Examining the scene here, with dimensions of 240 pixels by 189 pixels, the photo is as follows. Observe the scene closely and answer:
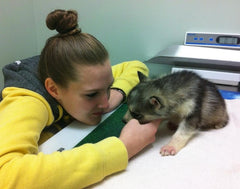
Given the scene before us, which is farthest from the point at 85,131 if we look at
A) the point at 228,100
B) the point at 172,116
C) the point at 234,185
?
the point at 228,100

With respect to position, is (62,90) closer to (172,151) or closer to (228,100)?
(172,151)

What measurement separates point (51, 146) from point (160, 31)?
141 centimetres

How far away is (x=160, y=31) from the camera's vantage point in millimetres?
1981

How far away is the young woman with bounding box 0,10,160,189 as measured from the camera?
71 cm

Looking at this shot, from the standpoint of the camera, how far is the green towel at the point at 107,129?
104 centimetres

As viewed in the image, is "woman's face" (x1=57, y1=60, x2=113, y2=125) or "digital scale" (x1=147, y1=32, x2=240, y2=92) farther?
"digital scale" (x1=147, y1=32, x2=240, y2=92)

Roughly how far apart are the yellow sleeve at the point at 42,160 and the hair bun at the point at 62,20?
1.43 feet

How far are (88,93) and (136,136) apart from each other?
0.31 meters

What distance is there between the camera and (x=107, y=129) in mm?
1139

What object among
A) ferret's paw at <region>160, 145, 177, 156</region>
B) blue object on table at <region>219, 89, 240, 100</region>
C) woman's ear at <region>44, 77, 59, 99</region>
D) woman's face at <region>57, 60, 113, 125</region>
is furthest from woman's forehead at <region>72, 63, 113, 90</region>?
blue object on table at <region>219, 89, 240, 100</region>

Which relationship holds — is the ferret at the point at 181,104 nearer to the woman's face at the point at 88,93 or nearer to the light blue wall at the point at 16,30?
the woman's face at the point at 88,93

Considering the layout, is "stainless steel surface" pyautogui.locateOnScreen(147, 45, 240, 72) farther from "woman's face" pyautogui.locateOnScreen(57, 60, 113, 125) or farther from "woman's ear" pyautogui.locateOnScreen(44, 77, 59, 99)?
"woman's ear" pyautogui.locateOnScreen(44, 77, 59, 99)

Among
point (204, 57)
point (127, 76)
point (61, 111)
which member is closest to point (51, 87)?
point (61, 111)

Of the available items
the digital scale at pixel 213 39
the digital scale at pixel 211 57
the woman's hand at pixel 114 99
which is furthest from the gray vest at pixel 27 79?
the digital scale at pixel 213 39
